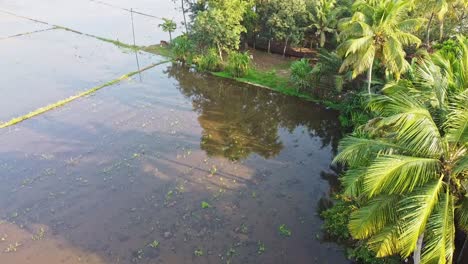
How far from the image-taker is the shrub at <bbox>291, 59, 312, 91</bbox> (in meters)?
22.4

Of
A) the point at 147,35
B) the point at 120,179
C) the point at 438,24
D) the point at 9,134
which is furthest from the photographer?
the point at 147,35

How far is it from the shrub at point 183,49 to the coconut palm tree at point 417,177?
71.3 ft

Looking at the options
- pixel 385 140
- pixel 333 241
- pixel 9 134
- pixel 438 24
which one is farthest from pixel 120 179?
pixel 438 24

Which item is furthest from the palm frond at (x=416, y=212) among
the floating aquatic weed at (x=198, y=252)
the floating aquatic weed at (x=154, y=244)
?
the floating aquatic weed at (x=154, y=244)

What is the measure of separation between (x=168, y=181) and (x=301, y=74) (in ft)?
37.7

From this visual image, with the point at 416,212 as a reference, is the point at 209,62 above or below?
above

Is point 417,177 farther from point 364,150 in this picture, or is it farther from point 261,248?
point 261,248

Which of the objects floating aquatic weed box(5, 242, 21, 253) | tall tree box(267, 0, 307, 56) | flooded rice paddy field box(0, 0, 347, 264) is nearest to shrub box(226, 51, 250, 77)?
flooded rice paddy field box(0, 0, 347, 264)

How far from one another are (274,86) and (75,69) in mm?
15260

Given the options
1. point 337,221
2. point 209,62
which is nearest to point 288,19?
point 209,62

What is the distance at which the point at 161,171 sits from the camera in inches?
642

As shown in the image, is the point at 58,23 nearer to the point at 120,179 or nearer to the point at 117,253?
the point at 120,179

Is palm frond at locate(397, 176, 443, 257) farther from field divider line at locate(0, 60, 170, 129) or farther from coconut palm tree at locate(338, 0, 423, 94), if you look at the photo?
field divider line at locate(0, 60, 170, 129)

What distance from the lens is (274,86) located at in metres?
24.5
